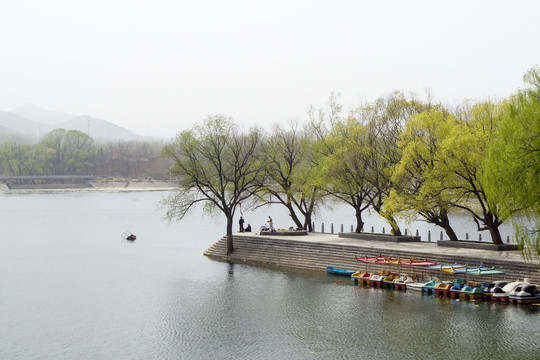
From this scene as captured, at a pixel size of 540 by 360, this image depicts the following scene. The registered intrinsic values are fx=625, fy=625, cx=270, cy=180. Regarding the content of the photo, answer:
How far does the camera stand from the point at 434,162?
47.8m

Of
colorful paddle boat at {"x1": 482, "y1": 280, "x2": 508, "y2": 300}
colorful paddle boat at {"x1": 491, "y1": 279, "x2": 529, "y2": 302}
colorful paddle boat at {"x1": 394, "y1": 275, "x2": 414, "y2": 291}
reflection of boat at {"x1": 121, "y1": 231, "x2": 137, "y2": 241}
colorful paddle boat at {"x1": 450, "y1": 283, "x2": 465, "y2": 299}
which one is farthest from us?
reflection of boat at {"x1": 121, "y1": 231, "x2": 137, "y2": 241}

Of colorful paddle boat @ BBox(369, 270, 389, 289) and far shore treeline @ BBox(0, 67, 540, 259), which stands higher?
far shore treeline @ BBox(0, 67, 540, 259)

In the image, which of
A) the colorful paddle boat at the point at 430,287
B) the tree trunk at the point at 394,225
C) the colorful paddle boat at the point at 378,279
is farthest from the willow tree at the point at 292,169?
the colorful paddle boat at the point at 430,287

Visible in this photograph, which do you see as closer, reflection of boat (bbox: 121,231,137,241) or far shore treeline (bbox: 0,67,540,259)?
far shore treeline (bbox: 0,67,540,259)

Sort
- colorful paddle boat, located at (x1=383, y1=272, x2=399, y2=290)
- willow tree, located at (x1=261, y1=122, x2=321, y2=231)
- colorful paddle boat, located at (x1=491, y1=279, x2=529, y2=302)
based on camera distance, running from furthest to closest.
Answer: willow tree, located at (x1=261, y1=122, x2=321, y2=231) < colorful paddle boat, located at (x1=383, y1=272, x2=399, y2=290) < colorful paddle boat, located at (x1=491, y1=279, x2=529, y2=302)

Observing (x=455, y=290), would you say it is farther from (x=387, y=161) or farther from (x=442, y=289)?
(x=387, y=161)

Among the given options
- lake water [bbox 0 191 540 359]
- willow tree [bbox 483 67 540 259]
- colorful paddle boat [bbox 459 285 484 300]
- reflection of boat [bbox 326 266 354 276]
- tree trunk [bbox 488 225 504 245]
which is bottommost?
lake water [bbox 0 191 540 359]

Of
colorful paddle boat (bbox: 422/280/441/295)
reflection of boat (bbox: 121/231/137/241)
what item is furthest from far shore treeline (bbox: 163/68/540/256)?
reflection of boat (bbox: 121/231/137/241)

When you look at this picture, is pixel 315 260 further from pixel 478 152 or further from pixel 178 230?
pixel 178 230

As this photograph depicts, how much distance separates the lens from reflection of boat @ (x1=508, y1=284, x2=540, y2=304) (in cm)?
3506

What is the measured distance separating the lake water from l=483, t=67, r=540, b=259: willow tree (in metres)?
6.21

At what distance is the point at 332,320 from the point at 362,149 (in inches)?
974

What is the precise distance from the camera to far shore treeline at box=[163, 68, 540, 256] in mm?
33688

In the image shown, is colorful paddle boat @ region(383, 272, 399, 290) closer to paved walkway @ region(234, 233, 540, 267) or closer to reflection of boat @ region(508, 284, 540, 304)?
paved walkway @ region(234, 233, 540, 267)
